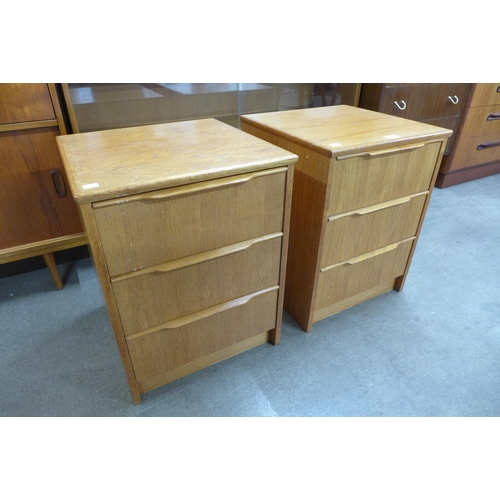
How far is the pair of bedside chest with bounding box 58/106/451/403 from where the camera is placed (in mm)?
816

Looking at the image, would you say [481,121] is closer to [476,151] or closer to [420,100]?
[476,151]

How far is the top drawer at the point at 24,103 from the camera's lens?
113 centimetres

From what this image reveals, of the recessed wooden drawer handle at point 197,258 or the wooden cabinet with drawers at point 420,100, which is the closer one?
the recessed wooden drawer handle at point 197,258

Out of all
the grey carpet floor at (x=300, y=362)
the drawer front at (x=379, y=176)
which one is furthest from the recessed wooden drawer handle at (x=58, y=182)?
the drawer front at (x=379, y=176)

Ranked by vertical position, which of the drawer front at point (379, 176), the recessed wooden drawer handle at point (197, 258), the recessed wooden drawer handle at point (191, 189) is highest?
the recessed wooden drawer handle at point (191, 189)

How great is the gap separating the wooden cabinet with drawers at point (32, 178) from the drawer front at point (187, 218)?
696 mm

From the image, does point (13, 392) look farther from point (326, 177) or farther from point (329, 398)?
point (326, 177)

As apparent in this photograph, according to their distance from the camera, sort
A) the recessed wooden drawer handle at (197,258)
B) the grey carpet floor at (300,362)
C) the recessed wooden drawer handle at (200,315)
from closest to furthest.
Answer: the recessed wooden drawer handle at (197,258) < the recessed wooden drawer handle at (200,315) < the grey carpet floor at (300,362)

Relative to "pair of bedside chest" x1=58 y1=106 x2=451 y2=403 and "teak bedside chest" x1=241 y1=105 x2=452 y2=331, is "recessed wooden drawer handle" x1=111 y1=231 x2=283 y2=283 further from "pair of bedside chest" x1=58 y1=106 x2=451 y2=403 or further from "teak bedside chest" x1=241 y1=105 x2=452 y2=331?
"teak bedside chest" x1=241 y1=105 x2=452 y2=331

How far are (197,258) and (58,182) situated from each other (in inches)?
29.5

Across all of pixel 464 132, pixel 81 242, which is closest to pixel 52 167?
pixel 81 242

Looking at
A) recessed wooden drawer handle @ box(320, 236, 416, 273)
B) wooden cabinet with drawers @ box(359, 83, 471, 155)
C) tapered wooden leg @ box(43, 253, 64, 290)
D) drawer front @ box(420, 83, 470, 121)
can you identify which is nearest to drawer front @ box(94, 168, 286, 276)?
recessed wooden drawer handle @ box(320, 236, 416, 273)

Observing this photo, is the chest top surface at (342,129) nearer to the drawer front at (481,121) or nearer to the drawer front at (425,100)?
the drawer front at (425,100)

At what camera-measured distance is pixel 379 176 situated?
1130 millimetres
